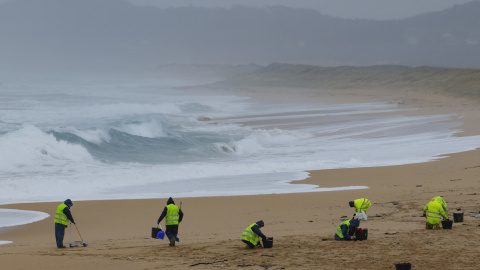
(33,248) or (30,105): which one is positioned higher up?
(30,105)

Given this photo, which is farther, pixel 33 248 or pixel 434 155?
pixel 434 155

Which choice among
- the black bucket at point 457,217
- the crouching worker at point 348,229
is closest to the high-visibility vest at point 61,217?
the crouching worker at point 348,229

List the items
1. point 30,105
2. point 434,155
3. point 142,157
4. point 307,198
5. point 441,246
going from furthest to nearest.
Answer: point 30,105, point 142,157, point 434,155, point 307,198, point 441,246

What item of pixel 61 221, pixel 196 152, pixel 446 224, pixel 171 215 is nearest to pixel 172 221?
pixel 171 215

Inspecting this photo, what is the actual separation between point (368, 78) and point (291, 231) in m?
87.3

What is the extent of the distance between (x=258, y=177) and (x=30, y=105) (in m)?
36.5

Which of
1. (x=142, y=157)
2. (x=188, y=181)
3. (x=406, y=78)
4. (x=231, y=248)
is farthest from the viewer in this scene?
(x=406, y=78)

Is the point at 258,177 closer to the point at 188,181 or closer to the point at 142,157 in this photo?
the point at 188,181

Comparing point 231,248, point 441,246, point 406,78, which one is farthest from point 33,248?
point 406,78

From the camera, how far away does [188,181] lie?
66.7 feet

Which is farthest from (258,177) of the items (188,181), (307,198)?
(307,198)

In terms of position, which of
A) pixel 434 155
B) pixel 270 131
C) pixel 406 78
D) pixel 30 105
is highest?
pixel 406 78

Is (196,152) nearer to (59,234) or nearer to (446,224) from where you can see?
(59,234)

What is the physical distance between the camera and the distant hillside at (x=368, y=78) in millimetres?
67312
